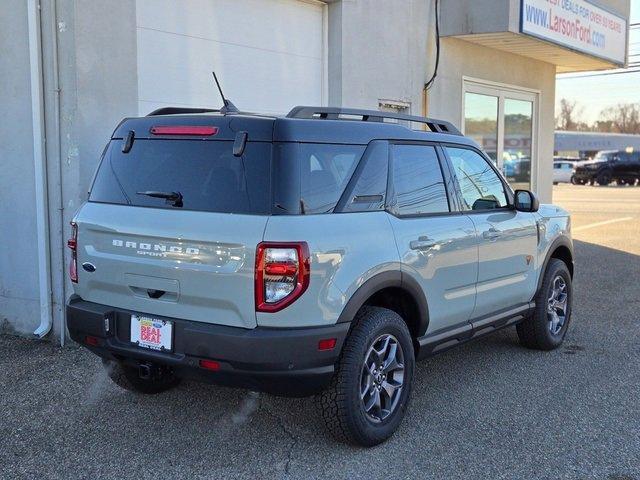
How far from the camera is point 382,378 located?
4.08m

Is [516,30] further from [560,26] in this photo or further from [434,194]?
[434,194]

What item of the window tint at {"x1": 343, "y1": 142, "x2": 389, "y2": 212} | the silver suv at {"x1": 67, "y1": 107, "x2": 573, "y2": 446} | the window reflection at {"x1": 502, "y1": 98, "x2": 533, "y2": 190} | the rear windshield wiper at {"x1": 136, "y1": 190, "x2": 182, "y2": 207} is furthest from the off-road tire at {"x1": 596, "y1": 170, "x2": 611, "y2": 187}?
the rear windshield wiper at {"x1": 136, "y1": 190, "x2": 182, "y2": 207}

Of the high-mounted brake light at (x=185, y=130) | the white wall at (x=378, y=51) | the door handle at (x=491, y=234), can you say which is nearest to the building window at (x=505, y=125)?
the white wall at (x=378, y=51)

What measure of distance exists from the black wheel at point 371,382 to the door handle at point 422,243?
0.44 meters

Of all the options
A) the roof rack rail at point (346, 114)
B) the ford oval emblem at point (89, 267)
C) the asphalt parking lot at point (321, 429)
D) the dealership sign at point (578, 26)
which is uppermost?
the dealership sign at point (578, 26)

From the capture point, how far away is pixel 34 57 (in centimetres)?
592

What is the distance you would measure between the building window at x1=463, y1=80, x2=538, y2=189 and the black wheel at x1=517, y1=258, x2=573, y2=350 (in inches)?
212

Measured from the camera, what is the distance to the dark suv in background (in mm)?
37750

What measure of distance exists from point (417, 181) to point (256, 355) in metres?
1.73

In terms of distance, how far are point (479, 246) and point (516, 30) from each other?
625 centimetres

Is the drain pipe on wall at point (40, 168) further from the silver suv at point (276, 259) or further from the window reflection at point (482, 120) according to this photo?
the window reflection at point (482, 120)

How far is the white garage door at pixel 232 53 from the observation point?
6.72 m

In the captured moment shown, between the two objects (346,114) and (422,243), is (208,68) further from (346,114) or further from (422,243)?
(422,243)

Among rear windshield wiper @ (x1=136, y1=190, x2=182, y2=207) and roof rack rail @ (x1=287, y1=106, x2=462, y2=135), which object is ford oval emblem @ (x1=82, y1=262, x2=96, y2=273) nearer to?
rear windshield wiper @ (x1=136, y1=190, x2=182, y2=207)
